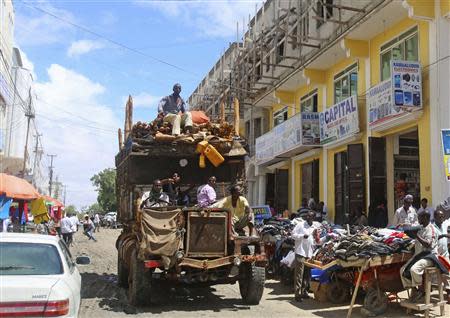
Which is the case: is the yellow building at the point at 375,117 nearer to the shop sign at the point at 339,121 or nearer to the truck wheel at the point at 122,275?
the shop sign at the point at 339,121

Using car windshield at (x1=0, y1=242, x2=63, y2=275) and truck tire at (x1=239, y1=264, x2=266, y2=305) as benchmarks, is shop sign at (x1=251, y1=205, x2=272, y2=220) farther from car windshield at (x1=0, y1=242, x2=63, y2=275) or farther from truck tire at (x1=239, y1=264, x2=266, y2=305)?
car windshield at (x1=0, y1=242, x2=63, y2=275)

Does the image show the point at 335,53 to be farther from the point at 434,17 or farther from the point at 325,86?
the point at 434,17

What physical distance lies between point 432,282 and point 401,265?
69 centimetres

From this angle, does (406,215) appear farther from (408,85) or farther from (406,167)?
(406,167)

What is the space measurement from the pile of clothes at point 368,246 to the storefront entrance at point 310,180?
10.4 meters

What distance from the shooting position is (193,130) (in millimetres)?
10055

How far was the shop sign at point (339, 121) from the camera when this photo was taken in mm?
15445

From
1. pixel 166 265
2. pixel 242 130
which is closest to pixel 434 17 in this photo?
pixel 166 265

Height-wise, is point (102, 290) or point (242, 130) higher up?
point (242, 130)

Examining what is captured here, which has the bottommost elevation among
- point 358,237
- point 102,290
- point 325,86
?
point 102,290

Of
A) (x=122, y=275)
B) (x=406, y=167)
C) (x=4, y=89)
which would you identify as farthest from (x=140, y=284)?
(x=4, y=89)

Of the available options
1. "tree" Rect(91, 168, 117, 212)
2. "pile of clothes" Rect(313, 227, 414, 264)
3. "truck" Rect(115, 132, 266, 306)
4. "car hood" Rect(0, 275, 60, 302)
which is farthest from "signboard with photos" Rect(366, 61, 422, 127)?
"tree" Rect(91, 168, 117, 212)

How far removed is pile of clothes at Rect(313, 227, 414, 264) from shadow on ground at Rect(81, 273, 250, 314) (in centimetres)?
183

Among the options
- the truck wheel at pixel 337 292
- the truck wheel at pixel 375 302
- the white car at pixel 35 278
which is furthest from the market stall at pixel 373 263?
the white car at pixel 35 278
